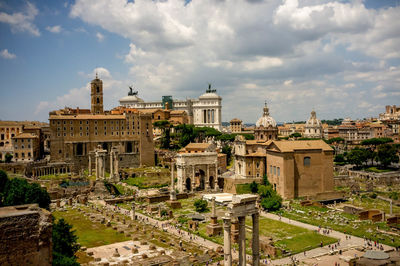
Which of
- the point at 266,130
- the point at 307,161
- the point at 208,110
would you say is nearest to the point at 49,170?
the point at 266,130

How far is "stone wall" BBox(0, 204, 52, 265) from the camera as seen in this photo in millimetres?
16891

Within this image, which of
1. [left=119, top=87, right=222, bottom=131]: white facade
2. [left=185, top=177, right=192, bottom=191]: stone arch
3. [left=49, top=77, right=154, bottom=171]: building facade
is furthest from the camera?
[left=119, top=87, right=222, bottom=131]: white facade

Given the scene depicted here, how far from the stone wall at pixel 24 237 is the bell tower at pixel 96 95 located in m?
73.9

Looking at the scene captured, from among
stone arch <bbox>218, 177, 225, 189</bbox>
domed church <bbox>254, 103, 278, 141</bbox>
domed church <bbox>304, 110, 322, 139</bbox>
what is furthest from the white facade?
stone arch <bbox>218, 177, 225, 189</bbox>

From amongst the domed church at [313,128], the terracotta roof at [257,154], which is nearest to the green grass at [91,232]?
the terracotta roof at [257,154]

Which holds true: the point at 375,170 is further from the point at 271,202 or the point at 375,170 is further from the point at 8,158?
the point at 8,158

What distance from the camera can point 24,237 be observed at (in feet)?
57.0

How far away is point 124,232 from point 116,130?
42.2 m

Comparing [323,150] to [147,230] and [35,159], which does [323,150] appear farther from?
[35,159]

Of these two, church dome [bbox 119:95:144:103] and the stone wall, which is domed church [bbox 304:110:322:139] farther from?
the stone wall

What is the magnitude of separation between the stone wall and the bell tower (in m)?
73.9

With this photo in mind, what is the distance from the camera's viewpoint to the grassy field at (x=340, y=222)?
3884cm

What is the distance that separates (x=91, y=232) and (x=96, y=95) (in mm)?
54936

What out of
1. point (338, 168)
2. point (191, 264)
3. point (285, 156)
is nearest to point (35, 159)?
point (285, 156)
